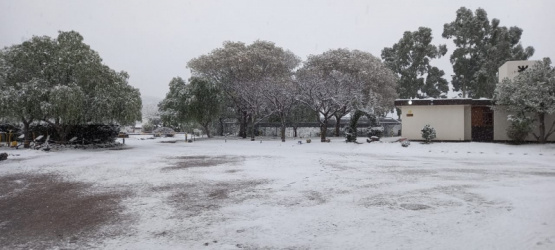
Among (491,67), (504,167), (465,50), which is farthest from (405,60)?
(504,167)

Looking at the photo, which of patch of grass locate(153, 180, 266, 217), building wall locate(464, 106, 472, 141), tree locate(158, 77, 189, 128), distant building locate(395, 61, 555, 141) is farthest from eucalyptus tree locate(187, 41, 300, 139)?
patch of grass locate(153, 180, 266, 217)

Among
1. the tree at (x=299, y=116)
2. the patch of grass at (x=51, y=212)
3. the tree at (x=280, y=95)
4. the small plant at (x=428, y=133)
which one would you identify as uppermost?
the tree at (x=280, y=95)

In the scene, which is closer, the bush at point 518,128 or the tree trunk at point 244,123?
the bush at point 518,128

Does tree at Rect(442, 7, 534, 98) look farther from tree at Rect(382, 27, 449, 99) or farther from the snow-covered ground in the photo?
the snow-covered ground

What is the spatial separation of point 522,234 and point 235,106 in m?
34.8

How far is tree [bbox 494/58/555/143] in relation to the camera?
2025 cm

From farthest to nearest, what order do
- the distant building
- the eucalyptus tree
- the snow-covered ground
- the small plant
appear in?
the eucalyptus tree, the distant building, the small plant, the snow-covered ground

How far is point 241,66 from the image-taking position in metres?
35.9

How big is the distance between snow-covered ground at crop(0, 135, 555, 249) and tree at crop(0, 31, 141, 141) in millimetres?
8893

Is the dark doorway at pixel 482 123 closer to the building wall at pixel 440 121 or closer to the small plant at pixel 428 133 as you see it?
the building wall at pixel 440 121

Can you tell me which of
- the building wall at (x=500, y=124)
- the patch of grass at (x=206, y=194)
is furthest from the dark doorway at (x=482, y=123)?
the patch of grass at (x=206, y=194)

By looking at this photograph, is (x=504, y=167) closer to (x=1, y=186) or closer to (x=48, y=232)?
(x=48, y=232)

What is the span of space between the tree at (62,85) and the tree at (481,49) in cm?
3651

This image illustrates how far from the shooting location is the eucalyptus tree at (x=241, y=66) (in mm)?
35719
